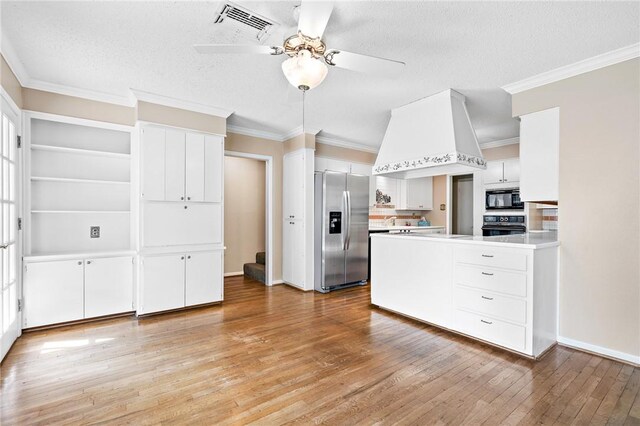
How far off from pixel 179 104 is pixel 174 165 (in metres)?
0.72

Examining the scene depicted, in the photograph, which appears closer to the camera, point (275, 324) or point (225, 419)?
point (225, 419)

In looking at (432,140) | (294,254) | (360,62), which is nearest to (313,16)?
(360,62)

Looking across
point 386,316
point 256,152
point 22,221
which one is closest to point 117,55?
point 22,221

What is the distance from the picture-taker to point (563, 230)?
286cm

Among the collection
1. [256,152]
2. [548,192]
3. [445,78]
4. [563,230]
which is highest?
[445,78]

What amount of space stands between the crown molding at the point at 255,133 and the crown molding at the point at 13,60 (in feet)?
7.41

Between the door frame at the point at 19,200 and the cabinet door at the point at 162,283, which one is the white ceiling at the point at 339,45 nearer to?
the door frame at the point at 19,200

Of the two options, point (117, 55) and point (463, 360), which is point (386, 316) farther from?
point (117, 55)

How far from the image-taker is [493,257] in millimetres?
2791

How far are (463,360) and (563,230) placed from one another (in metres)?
1.52

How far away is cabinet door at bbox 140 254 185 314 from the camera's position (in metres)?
3.54

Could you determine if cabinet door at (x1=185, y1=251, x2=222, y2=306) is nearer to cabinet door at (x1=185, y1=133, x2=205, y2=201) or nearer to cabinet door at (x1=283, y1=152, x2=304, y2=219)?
cabinet door at (x1=185, y1=133, x2=205, y2=201)

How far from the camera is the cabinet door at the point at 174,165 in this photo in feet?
12.0

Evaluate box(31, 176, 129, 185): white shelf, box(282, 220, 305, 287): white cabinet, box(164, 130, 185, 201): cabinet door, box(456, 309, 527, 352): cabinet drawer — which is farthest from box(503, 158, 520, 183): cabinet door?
box(31, 176, 129, 185): white shelf
